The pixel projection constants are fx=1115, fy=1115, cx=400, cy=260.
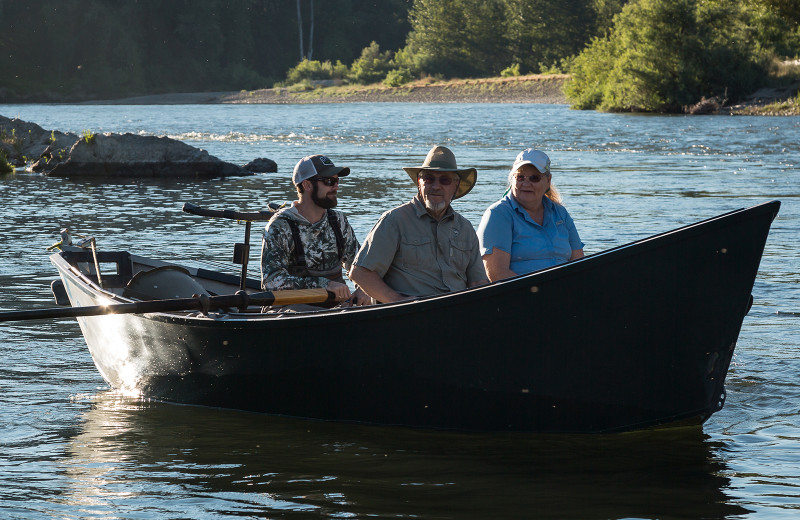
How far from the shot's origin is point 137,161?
20.8 metres

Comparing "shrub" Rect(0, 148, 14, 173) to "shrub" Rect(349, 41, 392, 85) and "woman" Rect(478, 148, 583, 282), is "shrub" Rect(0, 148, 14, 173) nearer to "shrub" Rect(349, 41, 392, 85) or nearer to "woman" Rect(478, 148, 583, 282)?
"woman" Rect(478, 148, 583, 282)

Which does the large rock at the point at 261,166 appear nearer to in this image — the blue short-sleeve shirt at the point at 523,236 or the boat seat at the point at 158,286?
the boat seat at the point at 158,286

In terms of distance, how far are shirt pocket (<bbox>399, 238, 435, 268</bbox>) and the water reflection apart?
0.85 m

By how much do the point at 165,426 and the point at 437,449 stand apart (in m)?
1.57

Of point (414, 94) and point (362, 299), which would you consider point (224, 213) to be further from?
point (414, 94)

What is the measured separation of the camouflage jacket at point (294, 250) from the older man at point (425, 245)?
1.73 ft

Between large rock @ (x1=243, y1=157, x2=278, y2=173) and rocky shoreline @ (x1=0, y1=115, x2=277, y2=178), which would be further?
large rock @ (x1=243, y1=157, x2=278, y2=173)

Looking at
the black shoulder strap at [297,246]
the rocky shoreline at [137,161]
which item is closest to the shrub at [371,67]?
the rocky shoreline at [137,161]

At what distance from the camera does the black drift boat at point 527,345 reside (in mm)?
4855

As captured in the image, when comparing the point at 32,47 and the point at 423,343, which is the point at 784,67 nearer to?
the point at 423,343

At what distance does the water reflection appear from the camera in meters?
4.63

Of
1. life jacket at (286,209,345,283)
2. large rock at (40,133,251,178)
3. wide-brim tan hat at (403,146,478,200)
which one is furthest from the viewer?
large rock at (40,133,251,178)

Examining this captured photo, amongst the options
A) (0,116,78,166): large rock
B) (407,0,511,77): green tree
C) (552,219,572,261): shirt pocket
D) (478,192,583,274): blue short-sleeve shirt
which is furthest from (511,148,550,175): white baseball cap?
(407,0,511,77): green tree

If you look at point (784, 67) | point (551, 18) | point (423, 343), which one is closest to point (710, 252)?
point (423, 343)
